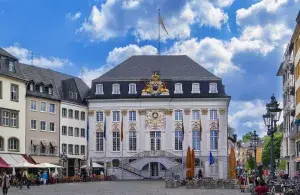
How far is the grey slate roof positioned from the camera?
97188 millimetres

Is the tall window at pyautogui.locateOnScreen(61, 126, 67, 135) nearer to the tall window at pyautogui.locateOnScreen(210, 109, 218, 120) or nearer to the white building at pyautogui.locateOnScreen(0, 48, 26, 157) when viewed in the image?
the white building at pyautogui.locateOnScreen(0, 48, 26, 157)

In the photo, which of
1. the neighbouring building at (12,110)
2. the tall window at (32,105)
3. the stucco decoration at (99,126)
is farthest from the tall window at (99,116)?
the neighbouring building at (12,110)

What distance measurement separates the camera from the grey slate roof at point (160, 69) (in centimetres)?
9719

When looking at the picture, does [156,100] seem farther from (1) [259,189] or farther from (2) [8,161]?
(1) [259,189]

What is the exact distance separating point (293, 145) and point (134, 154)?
28256 mm

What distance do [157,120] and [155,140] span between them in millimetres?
2912

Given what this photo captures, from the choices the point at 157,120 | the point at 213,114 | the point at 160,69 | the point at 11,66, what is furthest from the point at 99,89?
the point at 11,66

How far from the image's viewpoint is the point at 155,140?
9650 cm

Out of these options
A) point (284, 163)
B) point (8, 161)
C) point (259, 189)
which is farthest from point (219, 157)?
point (259, 189)

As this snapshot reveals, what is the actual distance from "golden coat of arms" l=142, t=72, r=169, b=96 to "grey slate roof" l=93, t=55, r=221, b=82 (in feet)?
3.73

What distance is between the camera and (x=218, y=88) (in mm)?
96188

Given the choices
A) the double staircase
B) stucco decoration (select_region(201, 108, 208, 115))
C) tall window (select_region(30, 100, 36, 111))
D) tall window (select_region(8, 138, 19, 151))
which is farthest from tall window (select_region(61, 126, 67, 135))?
stucco decoration (select_region(201, 108, 208, 115))

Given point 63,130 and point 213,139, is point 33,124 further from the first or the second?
point 213,139

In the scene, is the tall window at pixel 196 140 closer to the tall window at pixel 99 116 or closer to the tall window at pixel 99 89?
the tall window at pixel 99 116
